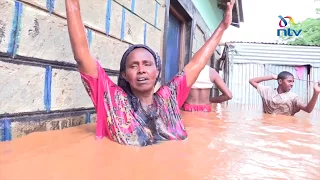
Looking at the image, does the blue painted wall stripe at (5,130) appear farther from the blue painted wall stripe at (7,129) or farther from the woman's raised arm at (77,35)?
the woman's raised arm at (77,35)

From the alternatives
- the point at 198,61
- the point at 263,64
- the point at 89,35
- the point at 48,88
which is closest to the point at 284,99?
the point at 198,61

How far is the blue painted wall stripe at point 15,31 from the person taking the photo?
1.85 metres

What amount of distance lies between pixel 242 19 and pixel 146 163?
1330cm

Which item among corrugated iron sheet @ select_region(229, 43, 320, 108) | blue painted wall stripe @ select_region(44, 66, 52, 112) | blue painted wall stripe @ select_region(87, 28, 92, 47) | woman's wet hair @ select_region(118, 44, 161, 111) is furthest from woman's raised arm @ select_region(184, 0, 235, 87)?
corrugated iron sheet @ select_region(229, 43, 320, 108)

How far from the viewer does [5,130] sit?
1.85m

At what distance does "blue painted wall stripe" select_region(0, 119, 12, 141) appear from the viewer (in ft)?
6.00

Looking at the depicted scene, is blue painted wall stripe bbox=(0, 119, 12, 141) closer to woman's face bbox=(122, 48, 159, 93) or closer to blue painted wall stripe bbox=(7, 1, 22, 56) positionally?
blue painted wall stripe bbox=(7, 1, 22, 56)

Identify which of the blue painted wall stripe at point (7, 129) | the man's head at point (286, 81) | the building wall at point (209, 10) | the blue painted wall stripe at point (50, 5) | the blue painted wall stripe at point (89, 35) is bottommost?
the blue painted wall stripe at point (7, 129)

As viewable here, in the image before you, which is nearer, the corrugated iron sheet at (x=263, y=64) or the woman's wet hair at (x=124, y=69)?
the woman's wet hair at (x=124, y=69)

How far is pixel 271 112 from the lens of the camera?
5.39 meters

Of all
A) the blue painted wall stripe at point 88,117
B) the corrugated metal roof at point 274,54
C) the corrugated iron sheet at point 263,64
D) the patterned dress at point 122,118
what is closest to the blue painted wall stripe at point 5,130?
the patterned dress at point 122,118

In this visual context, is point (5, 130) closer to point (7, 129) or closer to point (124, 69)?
point (7, 129)

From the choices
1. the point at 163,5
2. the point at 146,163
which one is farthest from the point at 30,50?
the point at 163,5

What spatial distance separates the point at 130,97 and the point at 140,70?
222 millimetres
